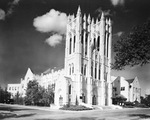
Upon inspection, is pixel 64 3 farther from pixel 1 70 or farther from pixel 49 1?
pixel 1 70

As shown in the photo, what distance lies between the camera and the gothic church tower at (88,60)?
56.6m

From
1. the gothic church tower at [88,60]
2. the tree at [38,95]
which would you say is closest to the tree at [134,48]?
the gothic church tower at [88,60]

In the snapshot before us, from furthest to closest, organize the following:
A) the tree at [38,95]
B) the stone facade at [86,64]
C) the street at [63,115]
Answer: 1. the tree at [38,95]
2. the stone facade at [86,64]
3. the street at [63,115]

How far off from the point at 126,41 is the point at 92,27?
4503cm

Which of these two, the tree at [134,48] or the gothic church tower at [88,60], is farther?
the gothic church tower at [88,60]

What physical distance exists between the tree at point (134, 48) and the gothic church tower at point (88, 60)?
30.6 metres

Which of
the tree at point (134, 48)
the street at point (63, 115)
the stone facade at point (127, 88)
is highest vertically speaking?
the tree at point (134, 48)

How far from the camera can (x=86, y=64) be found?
6094 centimetres

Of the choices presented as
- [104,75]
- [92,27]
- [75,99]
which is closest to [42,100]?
[75,99]

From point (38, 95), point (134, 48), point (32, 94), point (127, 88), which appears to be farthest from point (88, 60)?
point (134, 48)

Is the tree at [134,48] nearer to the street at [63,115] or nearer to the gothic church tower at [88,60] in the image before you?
the street at [63,115]

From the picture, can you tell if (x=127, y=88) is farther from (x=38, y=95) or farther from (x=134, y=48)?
(x=134, y=48)

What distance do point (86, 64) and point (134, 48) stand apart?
38.1 m

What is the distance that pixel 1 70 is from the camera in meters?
25.9
